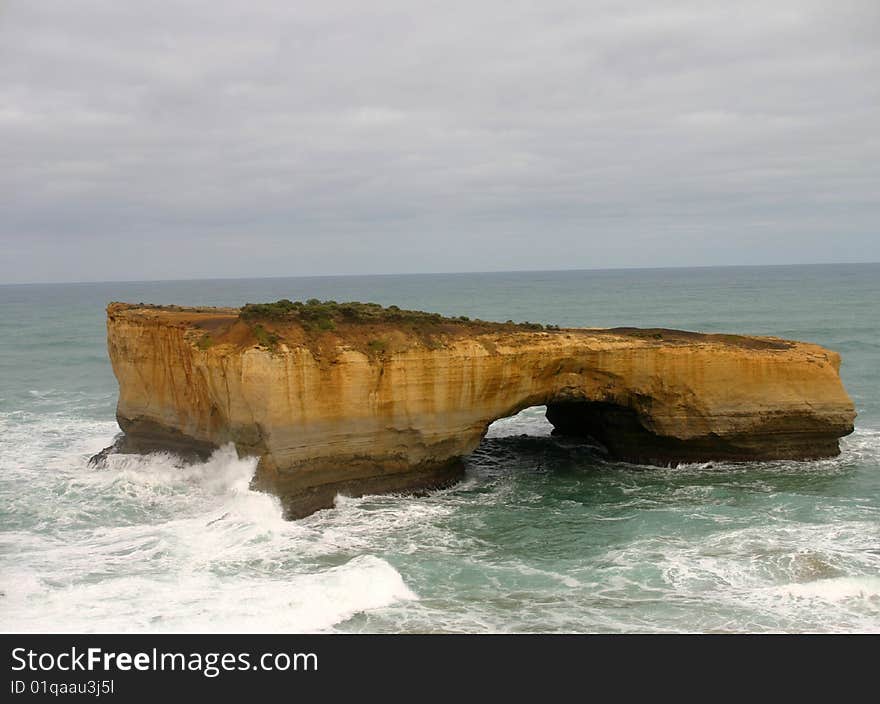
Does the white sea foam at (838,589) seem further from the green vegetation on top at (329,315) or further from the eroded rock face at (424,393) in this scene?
the green vegetation on top at (329,315)

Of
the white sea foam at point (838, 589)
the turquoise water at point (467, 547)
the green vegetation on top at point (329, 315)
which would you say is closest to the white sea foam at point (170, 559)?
the turquoise water at point (467, 547)

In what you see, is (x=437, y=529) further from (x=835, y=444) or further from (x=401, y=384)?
(x=835, y=444)

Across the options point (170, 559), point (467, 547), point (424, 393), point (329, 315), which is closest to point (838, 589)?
point (467, 547)

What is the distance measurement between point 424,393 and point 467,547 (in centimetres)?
481

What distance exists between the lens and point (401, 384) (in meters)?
21.2

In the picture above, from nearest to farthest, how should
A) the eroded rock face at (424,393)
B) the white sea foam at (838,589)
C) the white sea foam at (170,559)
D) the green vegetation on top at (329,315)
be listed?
the white sea foam at (170,559), the white sea foam at (838,589), the eroded rock face at (424,393), the green vegetation on top at (329,315)

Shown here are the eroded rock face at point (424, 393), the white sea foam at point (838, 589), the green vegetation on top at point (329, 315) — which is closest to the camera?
the white sea foam at point (838, 589)

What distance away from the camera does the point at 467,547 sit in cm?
1800

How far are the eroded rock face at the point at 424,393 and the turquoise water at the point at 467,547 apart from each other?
0.83 meters

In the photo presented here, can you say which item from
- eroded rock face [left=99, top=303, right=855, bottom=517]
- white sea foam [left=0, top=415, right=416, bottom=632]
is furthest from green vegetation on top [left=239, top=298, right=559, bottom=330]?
white sea foam [left=0, top=415, right=416, bottom=632]

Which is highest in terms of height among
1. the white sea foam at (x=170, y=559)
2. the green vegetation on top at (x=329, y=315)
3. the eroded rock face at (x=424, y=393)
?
the green vegetation on top at (x=329, y=315)

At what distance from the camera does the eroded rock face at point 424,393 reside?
20281 millimetres

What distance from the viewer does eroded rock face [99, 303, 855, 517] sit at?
66.5ft
